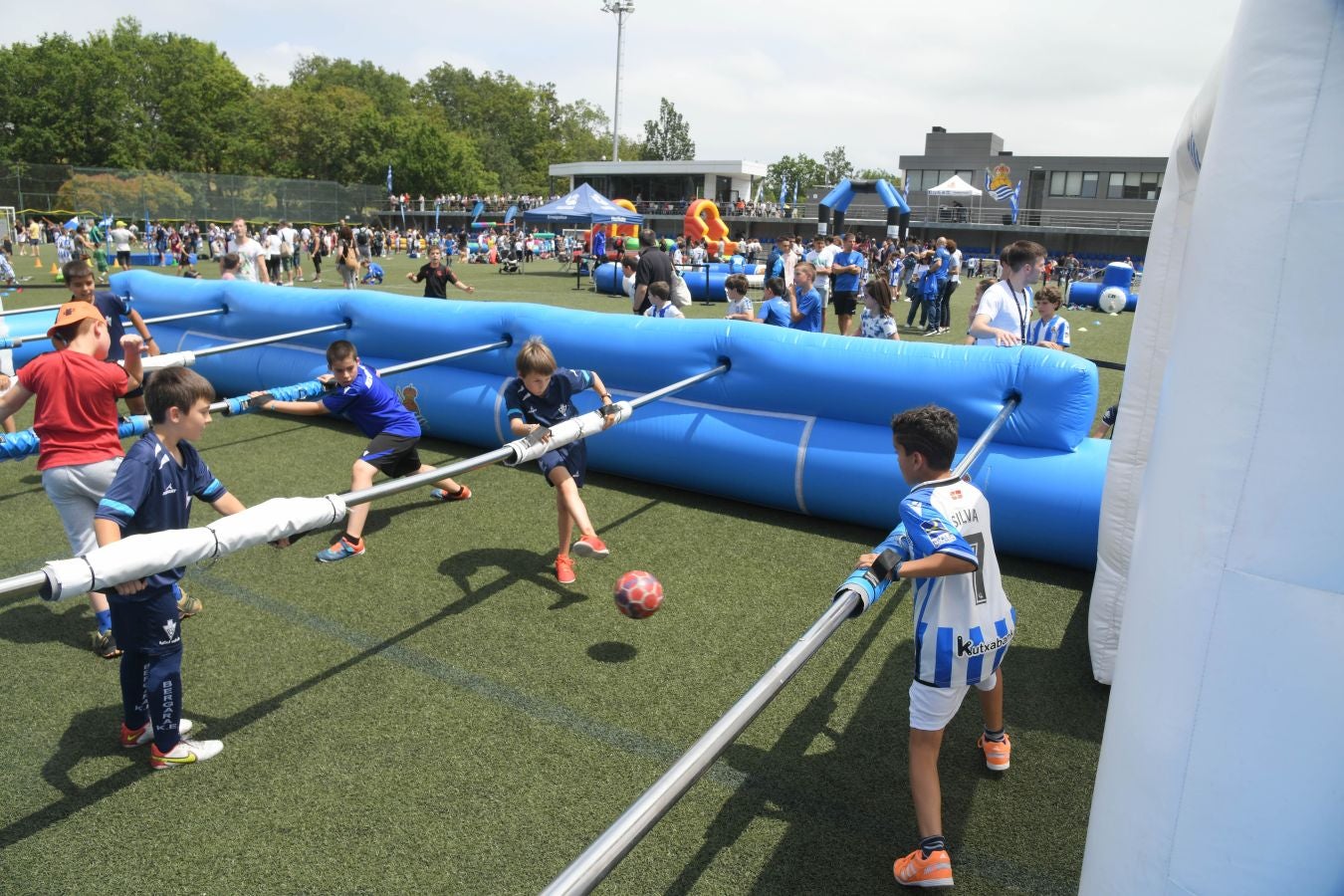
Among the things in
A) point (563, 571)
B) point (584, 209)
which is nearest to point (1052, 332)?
point (563, 571)

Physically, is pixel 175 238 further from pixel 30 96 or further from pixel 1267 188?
pixel 30 96

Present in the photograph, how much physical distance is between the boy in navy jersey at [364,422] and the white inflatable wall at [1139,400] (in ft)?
13.3

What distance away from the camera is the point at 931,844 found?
3.04 meters

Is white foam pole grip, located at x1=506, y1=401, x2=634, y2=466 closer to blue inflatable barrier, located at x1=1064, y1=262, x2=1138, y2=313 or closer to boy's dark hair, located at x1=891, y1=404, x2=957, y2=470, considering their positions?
boy's dark hair, located at x1=891, y1=404, x2=957, y2=470

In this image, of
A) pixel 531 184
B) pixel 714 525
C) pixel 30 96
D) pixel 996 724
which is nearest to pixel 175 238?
pixel 714 525

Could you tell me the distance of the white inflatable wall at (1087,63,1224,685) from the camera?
3.83 meters

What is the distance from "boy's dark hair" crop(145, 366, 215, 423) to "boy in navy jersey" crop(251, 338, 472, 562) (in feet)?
6.17

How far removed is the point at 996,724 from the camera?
3.66m

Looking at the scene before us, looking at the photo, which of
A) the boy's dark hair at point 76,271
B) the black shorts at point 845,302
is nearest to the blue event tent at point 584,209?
the black shorts at point 845,302

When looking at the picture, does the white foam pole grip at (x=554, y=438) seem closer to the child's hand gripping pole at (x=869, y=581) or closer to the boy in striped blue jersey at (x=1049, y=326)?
the child's hand gripping pole at (x=869, y=581)

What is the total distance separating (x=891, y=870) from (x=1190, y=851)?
1.48m

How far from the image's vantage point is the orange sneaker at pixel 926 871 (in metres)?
3.01

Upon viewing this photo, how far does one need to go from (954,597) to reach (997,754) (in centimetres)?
107

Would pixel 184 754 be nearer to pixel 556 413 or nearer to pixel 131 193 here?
pixel 556 413
